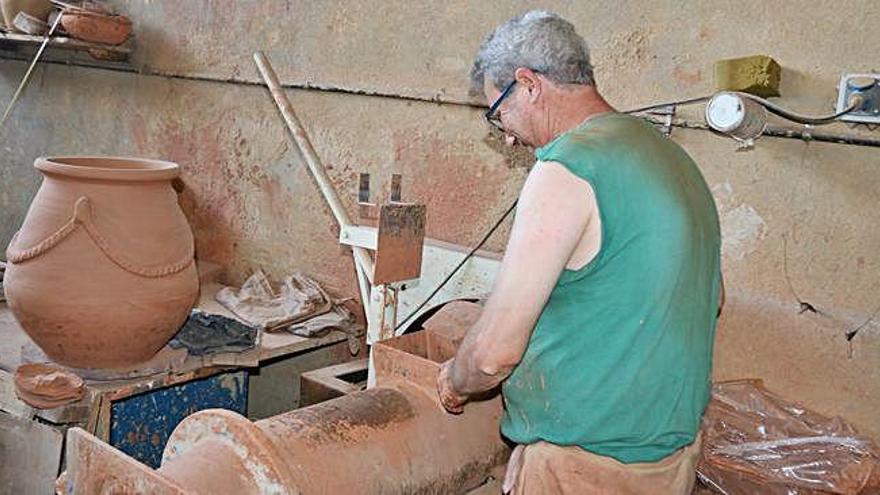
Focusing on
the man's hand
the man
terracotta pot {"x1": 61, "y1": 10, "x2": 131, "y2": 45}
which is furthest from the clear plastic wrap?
terracotta pot {"x1": 61, "y1": 10, "x2": 131, "y2": 45}

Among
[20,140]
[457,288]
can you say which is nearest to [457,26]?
[457,288]

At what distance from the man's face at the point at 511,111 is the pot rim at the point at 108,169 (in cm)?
130

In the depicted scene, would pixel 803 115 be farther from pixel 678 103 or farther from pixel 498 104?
pixel 498 104

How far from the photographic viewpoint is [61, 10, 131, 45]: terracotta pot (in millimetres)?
3818

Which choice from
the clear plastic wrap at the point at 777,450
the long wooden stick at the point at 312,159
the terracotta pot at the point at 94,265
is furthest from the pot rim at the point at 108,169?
the clear plastic wrap at the point at 777,450

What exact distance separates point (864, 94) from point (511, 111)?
112 cm

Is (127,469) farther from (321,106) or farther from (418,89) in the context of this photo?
(321,106)

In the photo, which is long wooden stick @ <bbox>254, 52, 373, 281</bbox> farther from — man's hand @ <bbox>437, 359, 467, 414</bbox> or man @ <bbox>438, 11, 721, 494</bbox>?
man @ <bbox>438, 11, 721, 494</bbox>

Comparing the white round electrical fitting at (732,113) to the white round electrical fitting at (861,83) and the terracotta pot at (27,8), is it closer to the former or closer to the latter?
the white round electrical fitting at (861,83)

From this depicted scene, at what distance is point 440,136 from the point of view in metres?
3.17

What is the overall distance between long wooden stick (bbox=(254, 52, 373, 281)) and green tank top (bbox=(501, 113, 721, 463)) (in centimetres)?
114

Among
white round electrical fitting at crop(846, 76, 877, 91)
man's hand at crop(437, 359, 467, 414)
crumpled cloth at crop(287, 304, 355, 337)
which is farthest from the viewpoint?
crumpled cloth at crop(287, 304, 355, 337)

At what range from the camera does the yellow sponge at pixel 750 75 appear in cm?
230

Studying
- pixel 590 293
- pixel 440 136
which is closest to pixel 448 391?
pixel 590 293
